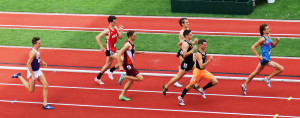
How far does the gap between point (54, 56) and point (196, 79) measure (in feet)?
21.6

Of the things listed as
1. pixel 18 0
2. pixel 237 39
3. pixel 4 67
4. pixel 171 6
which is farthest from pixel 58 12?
pixel 237 39

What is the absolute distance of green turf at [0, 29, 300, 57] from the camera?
17.8 m

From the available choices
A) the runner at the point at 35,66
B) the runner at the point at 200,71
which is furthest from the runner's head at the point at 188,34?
the runner at the point at 35,66

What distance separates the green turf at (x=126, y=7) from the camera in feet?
73.3

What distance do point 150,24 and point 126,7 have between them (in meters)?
2.94

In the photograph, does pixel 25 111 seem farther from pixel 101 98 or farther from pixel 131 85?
pixel 131 85

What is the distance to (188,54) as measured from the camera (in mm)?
13070

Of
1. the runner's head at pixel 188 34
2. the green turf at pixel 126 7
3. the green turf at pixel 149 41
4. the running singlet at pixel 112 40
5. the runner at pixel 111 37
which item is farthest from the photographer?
the green turf at pixel 126 7

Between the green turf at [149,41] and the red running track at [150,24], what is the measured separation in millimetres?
719

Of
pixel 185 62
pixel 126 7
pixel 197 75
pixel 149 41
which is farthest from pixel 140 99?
pixel 126 7

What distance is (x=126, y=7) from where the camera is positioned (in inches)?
944

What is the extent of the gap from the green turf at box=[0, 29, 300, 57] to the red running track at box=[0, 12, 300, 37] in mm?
719

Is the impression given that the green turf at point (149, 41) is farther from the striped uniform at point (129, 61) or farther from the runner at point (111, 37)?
the striped uniform at point (129, 61)

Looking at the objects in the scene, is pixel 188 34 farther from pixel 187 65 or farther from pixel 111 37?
pixel 111 37
